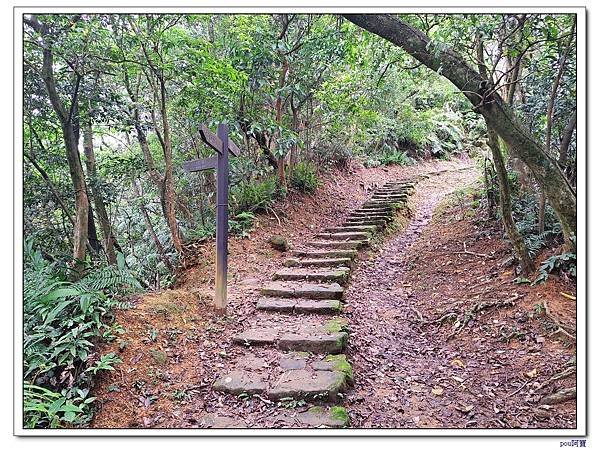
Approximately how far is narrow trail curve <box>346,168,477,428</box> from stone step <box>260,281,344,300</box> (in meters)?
0.25

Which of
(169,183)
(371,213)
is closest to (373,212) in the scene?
(371,213)

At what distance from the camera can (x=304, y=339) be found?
4.00 m

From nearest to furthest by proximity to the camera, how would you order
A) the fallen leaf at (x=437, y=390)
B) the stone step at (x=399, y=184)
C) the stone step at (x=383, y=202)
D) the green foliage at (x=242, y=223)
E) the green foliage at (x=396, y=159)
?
the fallen leaf at (x=437, y=390)
the green foliage at (x=242, y=223)
the stone step at (x=383, y=202)
the stone step at (x=399, y=184)
the green foliage at (x=396, y=159)

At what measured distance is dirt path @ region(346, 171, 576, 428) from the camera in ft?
10.2

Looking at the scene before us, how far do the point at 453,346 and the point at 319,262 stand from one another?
2.61 metres

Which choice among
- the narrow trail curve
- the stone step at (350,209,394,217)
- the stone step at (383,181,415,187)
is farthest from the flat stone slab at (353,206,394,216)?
the stone step at (383,181,415,187)

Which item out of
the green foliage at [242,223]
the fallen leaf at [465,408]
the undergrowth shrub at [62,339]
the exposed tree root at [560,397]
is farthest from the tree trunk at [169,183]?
the exposed tree root at [560,397]

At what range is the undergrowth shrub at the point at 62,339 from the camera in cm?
270

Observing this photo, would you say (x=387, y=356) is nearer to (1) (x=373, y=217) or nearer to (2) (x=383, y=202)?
(1) (x=373, y=217)

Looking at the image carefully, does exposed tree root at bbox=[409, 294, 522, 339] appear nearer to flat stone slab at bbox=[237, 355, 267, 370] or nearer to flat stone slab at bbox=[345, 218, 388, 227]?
flat stone slab at bbox=[237, 355, 267, 370]

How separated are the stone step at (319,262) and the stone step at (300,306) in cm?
130

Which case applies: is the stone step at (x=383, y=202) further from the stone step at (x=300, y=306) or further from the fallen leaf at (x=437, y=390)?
the fallen leaf at (x=437, y=390)
